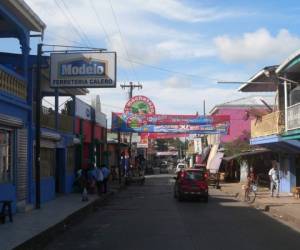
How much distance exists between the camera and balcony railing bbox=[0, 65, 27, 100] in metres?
18.7

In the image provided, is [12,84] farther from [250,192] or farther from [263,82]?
[263,82]

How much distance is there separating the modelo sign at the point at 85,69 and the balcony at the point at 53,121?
8.50 feet

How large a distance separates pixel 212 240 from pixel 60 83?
1162cm

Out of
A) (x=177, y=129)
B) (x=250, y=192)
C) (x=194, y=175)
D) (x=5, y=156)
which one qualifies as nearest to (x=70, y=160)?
(x=194, y=175)

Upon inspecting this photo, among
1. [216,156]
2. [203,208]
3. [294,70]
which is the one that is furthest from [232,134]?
[203,208]

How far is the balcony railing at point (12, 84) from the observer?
18.7m

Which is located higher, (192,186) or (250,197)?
(192,186)

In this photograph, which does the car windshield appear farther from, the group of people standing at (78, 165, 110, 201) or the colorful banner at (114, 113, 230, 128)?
the colorful banner at (114, 113, 230, 128)

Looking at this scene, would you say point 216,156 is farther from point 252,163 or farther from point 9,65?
point 9,65

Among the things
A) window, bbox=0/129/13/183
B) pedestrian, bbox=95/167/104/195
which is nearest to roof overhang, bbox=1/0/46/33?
window, bbox=0/129/13/183

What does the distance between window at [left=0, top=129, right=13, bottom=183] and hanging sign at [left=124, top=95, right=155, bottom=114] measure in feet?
114

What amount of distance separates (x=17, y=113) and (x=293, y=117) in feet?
42.1

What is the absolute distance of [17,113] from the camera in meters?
21.0

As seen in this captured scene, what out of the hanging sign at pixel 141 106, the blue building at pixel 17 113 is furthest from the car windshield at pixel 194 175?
the hanging sign at pixel 141 106
